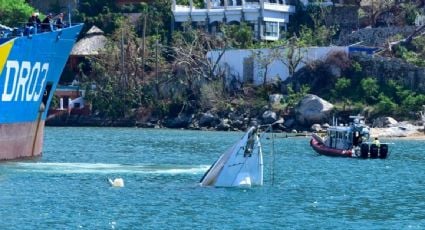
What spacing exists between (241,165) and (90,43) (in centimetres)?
7940

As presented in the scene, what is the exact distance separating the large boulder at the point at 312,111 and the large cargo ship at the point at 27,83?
38.1 meters

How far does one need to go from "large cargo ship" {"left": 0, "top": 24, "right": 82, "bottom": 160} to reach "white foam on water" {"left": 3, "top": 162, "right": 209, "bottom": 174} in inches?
61.2

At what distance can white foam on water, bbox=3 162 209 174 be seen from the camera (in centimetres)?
6425

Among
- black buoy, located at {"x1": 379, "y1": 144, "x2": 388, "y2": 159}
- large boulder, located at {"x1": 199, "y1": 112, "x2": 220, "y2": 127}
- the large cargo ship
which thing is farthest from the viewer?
large boulder, located at {"x1": 199, "y1": 112, "x2": 220, "y2": 127}

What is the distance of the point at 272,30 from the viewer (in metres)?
130

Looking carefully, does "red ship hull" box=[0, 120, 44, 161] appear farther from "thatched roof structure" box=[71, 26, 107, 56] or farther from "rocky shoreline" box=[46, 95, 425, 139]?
"thatched roof structure" box=[71, 26, 107, 56]

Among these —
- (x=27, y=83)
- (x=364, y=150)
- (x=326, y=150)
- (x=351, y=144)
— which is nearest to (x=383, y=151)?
(x=364, y=150)

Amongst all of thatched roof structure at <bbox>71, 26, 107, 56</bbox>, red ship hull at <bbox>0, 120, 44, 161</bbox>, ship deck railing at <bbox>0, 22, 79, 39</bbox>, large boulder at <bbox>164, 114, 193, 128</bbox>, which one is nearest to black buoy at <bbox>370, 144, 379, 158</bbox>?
red ship hull at <bbox>0, 120, 44, 161</bbox>

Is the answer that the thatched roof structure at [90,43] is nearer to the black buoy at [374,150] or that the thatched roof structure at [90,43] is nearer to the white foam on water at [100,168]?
the black buoy at [374,150]

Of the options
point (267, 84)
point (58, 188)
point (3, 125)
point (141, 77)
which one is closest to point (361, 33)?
point (267, 84)

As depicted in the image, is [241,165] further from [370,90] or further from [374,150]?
[370,90]

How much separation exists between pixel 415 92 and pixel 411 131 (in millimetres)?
9572

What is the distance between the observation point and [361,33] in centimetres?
12450

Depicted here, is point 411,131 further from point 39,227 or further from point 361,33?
point 39,227
